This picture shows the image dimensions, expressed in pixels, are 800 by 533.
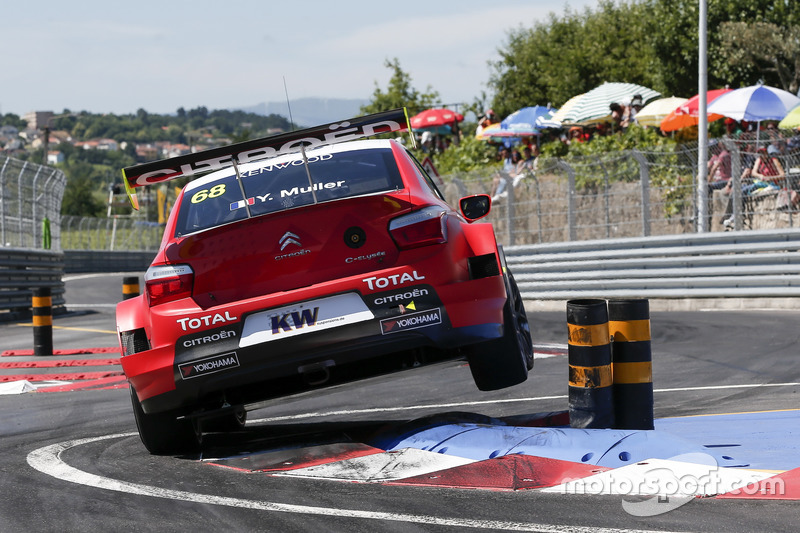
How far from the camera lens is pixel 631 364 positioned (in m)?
5.75

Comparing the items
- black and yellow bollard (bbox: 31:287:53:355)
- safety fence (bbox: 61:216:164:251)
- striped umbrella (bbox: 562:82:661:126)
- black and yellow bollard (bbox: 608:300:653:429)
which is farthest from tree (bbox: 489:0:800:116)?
black and yellow bollard (bbox: 608:300:653:429)

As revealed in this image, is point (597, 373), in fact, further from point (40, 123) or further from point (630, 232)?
point (40, 123)

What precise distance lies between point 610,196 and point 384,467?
12812mm

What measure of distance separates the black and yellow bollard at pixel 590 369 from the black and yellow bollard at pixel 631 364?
13 centimetres

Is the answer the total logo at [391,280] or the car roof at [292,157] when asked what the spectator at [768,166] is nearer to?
the car roof at [292,157]

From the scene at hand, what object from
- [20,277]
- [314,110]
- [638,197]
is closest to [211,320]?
[314,110]

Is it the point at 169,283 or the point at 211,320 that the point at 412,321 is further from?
the point at 169,283

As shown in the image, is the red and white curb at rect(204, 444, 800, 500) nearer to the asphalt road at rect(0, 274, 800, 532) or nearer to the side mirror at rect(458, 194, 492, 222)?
the asphalt road at rect(0, 274, 800, 532)

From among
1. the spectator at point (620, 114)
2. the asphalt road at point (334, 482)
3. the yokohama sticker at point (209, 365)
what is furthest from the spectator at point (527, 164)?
the yokohama sticker at point (209, 365)

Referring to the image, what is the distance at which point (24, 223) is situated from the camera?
20.2 m

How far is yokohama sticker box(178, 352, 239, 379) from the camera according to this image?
528 centimetres

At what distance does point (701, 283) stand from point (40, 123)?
176 ft

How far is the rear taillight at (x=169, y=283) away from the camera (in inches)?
213

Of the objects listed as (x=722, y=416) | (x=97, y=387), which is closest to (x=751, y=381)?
(x=722, y=416)
